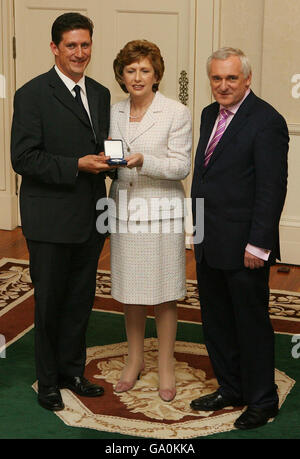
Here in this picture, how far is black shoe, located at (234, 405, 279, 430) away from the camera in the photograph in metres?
3.86

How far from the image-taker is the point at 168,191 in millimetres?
3977

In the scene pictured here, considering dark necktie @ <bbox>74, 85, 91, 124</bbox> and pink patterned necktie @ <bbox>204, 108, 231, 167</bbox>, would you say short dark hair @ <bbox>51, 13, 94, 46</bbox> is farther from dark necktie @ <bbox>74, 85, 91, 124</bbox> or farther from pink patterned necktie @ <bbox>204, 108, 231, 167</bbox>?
pink patterned necktie @ <bbox>204, 108, 231, 167</bbox>

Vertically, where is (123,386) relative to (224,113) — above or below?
below

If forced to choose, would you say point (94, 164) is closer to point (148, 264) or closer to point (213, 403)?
point (148, 264)

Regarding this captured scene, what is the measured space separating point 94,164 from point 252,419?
4.45ft

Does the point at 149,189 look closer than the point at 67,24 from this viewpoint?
No

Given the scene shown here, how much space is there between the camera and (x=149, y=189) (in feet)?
13.0

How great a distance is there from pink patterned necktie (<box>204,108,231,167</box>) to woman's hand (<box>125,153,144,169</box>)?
0.29 m

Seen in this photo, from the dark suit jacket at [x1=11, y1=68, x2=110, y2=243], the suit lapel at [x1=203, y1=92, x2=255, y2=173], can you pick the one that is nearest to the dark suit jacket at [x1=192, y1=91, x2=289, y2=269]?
the suit lapel at [x1=203, y1=92, x2=255, y2=173]

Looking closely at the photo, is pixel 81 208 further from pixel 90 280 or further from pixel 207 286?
pixel 207 286

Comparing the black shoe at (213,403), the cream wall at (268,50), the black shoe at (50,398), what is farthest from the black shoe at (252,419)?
the cream wall at (268,50)

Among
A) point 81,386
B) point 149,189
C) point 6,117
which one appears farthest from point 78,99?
point 6,117

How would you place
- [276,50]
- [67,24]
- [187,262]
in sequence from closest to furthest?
[67,24] < [276,50] < [187,262]
